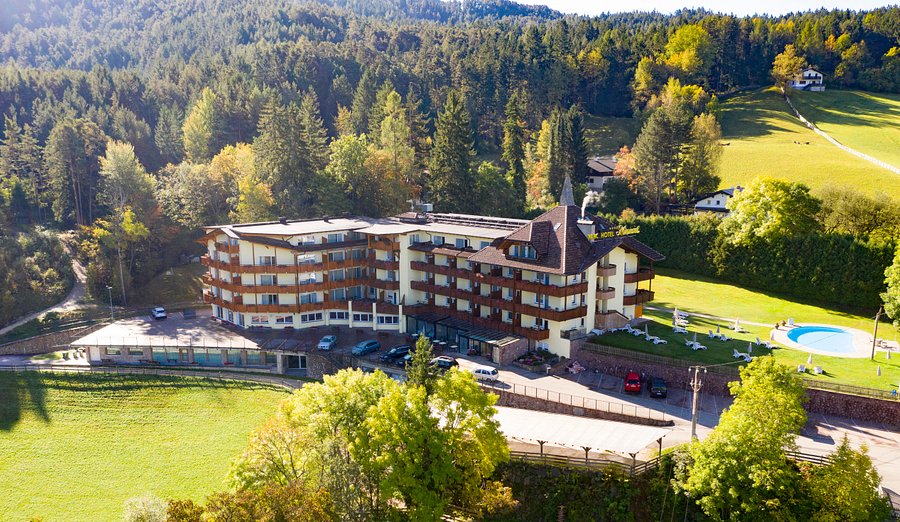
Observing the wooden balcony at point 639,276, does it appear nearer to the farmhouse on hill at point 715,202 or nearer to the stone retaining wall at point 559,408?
the stone retaining wall at point 559,408

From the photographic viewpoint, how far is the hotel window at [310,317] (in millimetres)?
70188

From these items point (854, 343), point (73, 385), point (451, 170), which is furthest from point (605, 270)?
point (73, 385)

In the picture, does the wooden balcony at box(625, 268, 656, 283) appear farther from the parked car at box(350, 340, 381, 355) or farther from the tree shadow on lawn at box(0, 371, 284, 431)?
the tree shadow on lawn at box(0, 371, 284, 431)

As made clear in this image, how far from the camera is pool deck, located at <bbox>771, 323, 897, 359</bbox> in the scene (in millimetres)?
55625

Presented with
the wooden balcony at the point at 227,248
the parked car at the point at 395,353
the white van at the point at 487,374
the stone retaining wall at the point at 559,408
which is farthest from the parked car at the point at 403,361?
the wooden balcony at the point at 227,248

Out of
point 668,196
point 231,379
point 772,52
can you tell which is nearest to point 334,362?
point 231,379

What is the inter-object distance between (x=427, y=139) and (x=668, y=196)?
3913cm

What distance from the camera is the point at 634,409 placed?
49094mm

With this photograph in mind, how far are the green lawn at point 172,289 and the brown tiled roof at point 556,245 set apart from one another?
44467 millimetres

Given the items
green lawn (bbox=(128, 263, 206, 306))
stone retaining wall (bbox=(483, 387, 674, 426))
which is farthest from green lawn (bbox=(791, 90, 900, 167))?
green lawn (bbox=(128, 263, 206, 306))

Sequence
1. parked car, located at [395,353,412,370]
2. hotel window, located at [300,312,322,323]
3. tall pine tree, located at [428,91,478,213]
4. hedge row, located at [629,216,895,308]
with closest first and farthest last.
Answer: parked car, located at [395,353,412,370] < hedge row, located at [629,216,895,308] < hotel window, located at [300,312,322,323] < tall pine tree, located at [428,91,478,213]

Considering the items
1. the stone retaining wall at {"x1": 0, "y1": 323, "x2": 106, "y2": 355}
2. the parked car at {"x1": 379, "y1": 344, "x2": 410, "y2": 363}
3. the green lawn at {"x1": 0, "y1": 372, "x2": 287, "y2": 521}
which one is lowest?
the green lawn at {"x1": 0, "y1": 372, "x2": 287, "y2": 521}

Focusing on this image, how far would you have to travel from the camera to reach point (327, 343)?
6325cm

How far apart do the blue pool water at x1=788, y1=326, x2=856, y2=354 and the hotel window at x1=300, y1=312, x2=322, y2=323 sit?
45.2m
